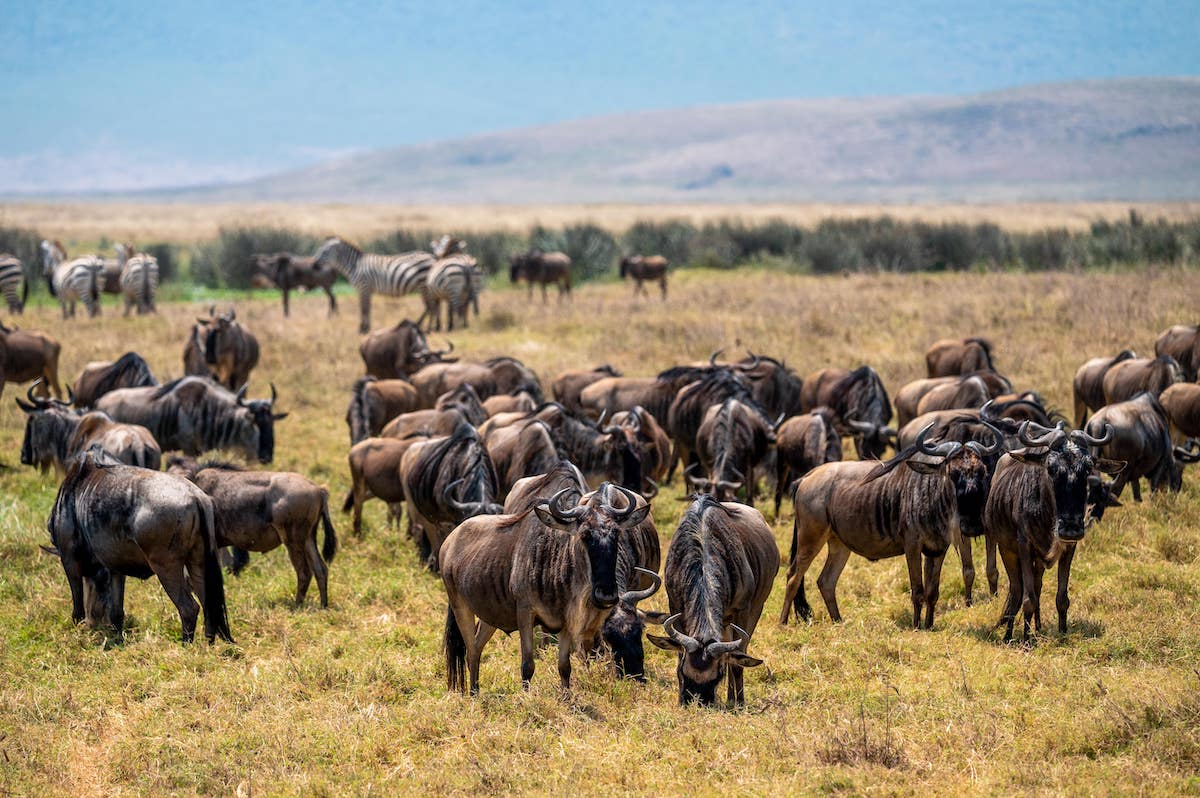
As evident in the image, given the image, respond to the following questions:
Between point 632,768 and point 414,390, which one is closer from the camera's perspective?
point 632,768

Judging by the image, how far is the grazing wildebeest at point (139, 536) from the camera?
27.4ft

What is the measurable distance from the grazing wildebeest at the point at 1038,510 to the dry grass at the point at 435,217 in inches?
1957

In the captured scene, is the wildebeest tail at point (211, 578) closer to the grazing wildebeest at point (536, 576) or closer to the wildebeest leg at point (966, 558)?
the grazing wildebeest at point (536, 576)

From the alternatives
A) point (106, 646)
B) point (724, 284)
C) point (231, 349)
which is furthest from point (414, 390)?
point (724, 284)

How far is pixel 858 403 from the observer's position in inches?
528

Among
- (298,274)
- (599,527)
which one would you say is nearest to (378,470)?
(599,527)

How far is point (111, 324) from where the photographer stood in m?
24.5

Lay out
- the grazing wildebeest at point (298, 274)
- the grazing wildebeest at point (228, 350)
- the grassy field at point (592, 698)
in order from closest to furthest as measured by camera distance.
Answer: the grassy field at point (592, 698)
the grazing wildebeest at point (228, 350)
the grazing wildebeest at point (298, 274)

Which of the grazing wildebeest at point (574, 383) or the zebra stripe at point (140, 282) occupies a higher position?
the zebra stripe at point (140, 282)

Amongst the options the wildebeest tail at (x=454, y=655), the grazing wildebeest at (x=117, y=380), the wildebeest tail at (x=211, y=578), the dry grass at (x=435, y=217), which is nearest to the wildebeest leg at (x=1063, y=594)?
the wildebeest tail at (x=454, y=655)

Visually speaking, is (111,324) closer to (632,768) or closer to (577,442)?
(577,442)

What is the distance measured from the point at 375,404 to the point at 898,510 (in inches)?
289

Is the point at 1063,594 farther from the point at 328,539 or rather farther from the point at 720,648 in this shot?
the point at 328,539

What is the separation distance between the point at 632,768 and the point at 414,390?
9272 millimetres
